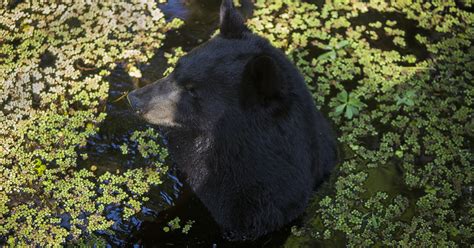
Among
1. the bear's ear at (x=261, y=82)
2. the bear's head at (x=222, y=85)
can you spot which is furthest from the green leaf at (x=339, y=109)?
the bear's ear at (x=261, y=82)

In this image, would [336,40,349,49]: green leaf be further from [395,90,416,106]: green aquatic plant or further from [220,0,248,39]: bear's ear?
[220,0,248,39]: bear's ear

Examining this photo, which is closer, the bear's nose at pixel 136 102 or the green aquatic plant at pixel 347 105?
the bear's nose at pixel 136 102

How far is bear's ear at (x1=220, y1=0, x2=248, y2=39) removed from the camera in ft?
13.2

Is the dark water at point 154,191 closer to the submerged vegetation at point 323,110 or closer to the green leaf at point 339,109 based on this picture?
the submerged vegetation at point 323,110

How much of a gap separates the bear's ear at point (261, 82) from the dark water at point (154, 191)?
1.24 metres

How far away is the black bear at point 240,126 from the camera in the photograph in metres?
3.74

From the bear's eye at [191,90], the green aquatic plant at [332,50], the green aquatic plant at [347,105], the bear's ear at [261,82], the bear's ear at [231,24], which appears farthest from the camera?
→ the green aquatic plant at [332,50]

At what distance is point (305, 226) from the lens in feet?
14.9

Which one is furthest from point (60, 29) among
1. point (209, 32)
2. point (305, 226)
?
point (305, 226)

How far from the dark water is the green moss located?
627 mm

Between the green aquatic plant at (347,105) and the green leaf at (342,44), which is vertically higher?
the green leaf at (342,44)

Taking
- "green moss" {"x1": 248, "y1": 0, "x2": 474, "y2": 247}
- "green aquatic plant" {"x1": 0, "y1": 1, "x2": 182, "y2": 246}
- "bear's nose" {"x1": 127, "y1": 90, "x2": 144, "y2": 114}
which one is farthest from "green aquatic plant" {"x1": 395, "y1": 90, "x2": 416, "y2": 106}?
"bear's nose" {"x1": 127, "y1": 90, "x2": 144, "y2": 114}

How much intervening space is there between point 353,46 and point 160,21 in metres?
1.99

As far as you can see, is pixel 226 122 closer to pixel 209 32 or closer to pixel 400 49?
pixel 209 32
